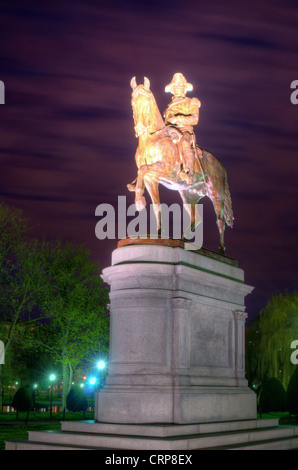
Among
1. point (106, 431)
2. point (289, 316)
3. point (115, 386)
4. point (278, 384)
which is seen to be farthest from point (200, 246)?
point (289, 316)

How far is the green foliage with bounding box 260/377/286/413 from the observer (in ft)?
116

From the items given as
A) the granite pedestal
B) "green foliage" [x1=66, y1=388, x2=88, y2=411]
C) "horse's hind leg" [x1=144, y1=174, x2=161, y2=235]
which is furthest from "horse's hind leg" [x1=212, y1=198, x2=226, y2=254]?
"green foliage" [x1=66, y1=388, x2=88, y2=411]

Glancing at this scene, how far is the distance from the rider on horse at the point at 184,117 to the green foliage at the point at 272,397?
22585 millimetres

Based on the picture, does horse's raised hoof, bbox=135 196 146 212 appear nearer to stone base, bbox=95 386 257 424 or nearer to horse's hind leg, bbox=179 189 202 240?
horse's hind leg, bbox=179 189 202 240

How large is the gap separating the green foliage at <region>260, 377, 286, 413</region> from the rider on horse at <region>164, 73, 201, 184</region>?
22.6 meters

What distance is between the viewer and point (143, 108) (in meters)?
15.9

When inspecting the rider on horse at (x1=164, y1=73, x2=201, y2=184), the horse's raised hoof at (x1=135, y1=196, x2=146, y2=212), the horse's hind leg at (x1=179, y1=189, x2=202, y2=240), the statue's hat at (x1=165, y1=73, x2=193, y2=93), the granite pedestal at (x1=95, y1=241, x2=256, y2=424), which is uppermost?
the statue's hat at (x1=165, y1=73, x2=193, y2=93)

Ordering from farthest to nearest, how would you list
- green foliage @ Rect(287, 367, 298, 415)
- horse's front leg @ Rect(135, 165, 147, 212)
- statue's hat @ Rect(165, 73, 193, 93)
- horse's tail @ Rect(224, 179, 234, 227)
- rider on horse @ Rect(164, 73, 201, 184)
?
green foliage @ Rect(287, 367, 298, 415) → horse's tail @ Rect(224, 179, 234, 227) → statue's hat @ Rect(165, 73, 193, 93) → rider on horse @ Rect(164, 73, 201, 184) → horse's front leg @ Rect(135, 165, 147, 212)

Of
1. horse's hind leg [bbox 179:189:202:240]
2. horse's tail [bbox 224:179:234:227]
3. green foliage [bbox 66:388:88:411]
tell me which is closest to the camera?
horse's hind leg [bbox 179:189:202:240]

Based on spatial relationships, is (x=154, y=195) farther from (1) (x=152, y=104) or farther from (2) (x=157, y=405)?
(2) (x=157, y=405)

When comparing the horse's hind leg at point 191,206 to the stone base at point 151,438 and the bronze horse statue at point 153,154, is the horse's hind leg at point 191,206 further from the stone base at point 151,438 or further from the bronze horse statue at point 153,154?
the stone base at point 151,438

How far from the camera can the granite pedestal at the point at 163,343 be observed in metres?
13.4

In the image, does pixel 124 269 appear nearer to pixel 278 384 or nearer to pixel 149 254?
pixel 149 254

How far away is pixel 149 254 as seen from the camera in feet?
47.4
